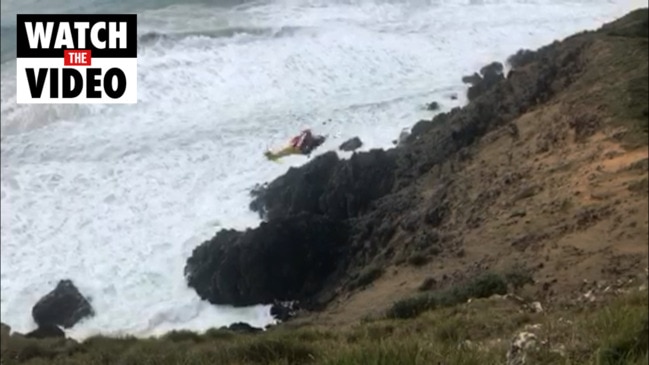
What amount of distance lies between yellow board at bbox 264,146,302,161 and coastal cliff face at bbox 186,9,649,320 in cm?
35

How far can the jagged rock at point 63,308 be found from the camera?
11.8 meters

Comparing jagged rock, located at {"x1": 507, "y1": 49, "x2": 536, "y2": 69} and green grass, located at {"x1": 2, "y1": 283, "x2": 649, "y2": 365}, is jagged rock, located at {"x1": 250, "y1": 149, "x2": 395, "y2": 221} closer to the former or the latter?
jagged rock, located at {"x1": 507, "y1": 49, "x2": 536, "y2": 69}

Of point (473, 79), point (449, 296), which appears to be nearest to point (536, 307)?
point (449, 296)

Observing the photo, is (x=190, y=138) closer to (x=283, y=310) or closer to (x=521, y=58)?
(x=283, y=310)

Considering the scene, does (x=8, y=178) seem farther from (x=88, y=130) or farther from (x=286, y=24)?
(x=286, y=24)

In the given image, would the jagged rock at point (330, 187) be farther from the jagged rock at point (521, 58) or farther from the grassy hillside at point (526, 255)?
the jagged rock at point (521, 58)

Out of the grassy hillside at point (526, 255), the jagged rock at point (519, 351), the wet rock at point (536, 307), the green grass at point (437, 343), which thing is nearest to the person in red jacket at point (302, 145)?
the grassy hillside at point (526, 255)

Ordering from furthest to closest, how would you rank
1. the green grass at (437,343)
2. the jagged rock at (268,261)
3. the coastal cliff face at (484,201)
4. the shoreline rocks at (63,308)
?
1. the shoreline rocks at (63,308)
2. the jagged rock at (268,261)
3. the coastal cliff face at (484,201)
4. the green grass at (437,343)

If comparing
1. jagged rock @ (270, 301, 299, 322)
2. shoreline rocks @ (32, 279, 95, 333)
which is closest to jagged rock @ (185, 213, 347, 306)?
jagged rock @ (270, 301, 299, 322)

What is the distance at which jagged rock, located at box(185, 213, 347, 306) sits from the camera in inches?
460

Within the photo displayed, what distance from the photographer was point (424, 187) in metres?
12.1

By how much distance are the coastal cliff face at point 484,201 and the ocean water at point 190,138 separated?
1.47ft

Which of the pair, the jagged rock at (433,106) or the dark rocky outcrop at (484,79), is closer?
the jagged rock at (433,106)

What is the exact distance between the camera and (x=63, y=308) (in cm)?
1182
